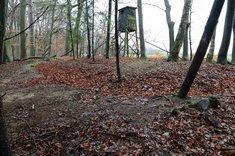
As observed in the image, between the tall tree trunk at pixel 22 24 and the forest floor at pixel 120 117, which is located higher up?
the tall tree trunk at pixel 22 24

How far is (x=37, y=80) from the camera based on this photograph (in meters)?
11.1

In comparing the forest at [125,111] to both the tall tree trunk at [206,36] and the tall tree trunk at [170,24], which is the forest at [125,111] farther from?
the tall tree trunk at [170,24]

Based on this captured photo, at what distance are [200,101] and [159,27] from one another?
3054cm

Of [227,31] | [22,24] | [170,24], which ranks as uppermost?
[22,24]

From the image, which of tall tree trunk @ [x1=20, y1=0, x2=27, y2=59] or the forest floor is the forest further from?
tall tree trunk @ [x1=20, y1=0, x2=27, y2=59]

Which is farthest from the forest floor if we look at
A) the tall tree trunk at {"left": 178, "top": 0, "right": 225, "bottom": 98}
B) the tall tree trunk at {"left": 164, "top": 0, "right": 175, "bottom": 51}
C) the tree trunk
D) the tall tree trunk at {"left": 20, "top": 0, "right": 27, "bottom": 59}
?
the tall tree trunk at {"left": 20, "top": 0, "right": 27, "bottom": 59}

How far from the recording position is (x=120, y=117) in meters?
6.48

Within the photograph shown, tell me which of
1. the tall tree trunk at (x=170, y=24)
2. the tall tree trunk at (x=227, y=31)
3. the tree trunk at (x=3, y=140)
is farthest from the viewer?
the tall tree trunk at (x=170, y=24)

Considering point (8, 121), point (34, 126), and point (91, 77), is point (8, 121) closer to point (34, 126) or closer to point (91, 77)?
point (34, 126)

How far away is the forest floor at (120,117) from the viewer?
18.0 feet

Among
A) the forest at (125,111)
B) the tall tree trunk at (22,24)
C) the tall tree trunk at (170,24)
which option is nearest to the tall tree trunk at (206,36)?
the forest at (125,111)

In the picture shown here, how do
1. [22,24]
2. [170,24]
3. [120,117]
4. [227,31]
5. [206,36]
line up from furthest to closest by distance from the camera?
[22,24], [170,24], [227,31], [206,36], [120,117]

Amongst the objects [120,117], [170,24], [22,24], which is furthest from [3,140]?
[22,24]

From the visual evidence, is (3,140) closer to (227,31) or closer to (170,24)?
(227,31)
